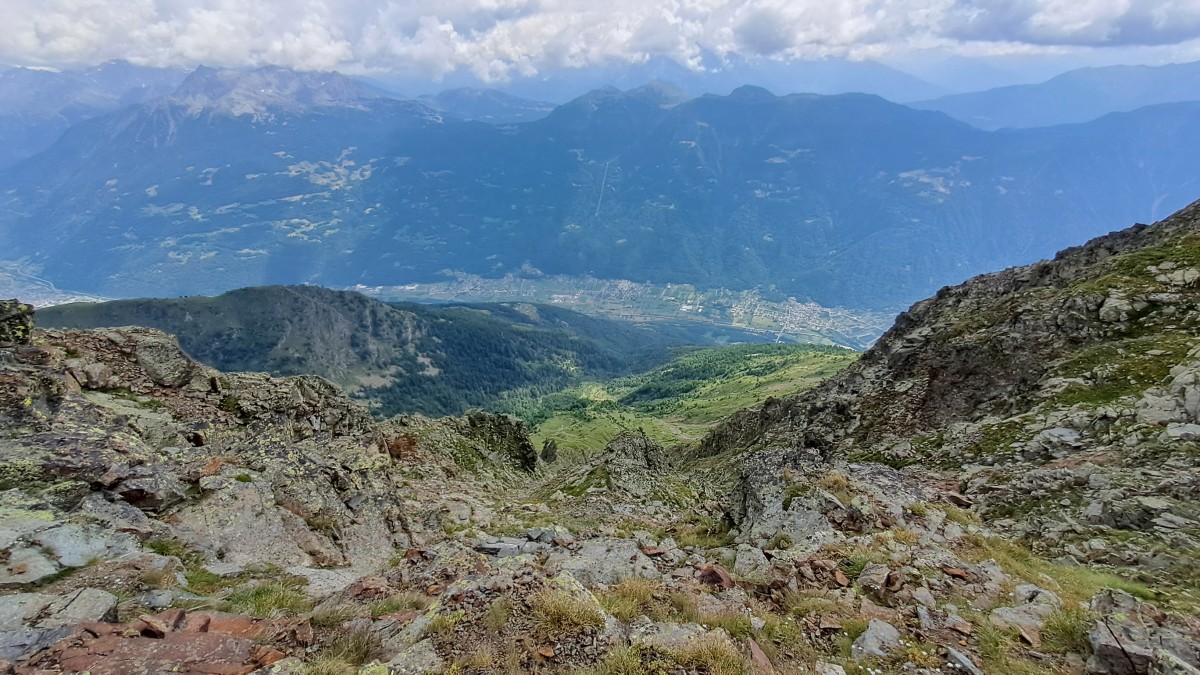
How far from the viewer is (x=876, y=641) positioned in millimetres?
10930

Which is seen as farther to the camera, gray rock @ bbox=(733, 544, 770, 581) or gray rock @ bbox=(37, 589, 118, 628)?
gray rock @ bbox=(733, 544, 770, 581)

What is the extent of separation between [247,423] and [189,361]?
5.77 m

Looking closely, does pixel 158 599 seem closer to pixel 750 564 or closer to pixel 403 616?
pixel 403 616

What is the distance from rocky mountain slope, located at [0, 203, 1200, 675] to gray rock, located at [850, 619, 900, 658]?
58 mm

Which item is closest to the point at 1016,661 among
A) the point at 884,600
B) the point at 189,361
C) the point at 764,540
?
the point at 884,600

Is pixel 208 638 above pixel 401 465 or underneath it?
above

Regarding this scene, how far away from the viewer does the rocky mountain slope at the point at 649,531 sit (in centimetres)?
1020

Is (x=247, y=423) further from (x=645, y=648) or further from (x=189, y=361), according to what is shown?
(x=645, y=648)

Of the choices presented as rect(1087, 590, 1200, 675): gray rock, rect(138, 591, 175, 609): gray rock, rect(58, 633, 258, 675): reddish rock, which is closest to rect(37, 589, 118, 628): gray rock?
rect(138, 591, 175, 609): gray rock

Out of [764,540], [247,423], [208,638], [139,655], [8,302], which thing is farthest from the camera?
[247,423]

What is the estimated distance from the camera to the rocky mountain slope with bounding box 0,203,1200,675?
10195 mm

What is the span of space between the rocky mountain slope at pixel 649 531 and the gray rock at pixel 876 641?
58 mm

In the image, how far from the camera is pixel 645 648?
33.2ft

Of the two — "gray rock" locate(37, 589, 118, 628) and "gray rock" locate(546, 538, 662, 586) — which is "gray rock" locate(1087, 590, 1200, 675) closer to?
"gray rock" locate(546, 538, 662, 586)
